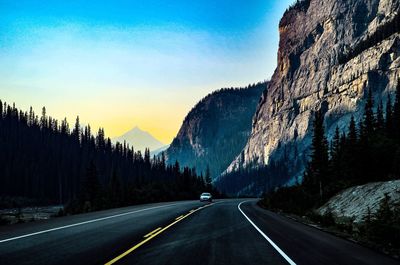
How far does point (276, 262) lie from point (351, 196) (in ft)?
74.5

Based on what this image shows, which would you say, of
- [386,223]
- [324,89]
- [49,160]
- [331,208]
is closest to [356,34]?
[324,89]

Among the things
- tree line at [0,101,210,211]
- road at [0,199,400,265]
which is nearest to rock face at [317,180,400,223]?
road at [0,199,400,265]

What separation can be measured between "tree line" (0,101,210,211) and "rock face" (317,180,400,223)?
3549cm

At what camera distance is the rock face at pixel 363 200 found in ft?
72.9

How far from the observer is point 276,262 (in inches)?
345

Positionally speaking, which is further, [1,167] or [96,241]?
[1,167]

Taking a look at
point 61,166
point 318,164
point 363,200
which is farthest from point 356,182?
point 61,166

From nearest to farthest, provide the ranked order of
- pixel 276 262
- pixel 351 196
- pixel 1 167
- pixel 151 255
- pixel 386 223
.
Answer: pixel 276 262 → pixel 151 255 → pixel 386 223 → pixel 351 196 → pixel 1 167

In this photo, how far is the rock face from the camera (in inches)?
874

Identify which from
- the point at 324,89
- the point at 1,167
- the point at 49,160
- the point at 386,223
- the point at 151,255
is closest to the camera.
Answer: the point at 151,255

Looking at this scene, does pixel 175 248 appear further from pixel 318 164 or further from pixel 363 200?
pixel 318 164

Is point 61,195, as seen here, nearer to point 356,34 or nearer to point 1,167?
point 1,167

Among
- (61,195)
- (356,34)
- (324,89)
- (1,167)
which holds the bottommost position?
(61,195)

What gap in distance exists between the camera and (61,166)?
421ft
